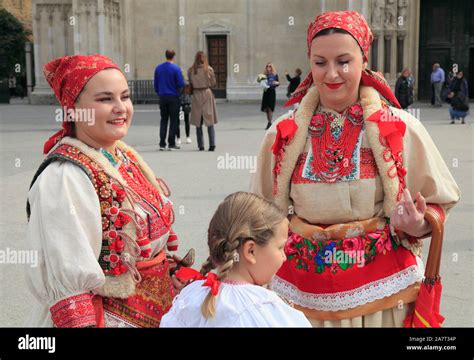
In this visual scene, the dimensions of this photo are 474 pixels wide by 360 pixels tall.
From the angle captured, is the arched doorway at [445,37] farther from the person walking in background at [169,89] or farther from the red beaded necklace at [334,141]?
the red beaded necklace at [334,141]

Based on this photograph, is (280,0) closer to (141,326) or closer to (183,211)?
(183,211)

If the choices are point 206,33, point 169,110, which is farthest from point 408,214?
point 206,33

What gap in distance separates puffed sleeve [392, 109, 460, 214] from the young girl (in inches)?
35.8

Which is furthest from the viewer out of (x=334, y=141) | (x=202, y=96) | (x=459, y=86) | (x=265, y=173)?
(x=459, y=86)

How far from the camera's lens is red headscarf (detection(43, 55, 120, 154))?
2.66 meters

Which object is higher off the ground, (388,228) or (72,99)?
(72,99)

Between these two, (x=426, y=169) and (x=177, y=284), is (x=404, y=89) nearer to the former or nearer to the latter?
(x=426, y=169)

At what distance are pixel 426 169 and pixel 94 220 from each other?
4.70 ft

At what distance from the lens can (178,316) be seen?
2.24m

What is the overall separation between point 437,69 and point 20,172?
19.5 m

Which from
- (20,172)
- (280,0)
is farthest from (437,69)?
(20,172)

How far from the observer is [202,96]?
44.1ft

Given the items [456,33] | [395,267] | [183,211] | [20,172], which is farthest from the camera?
[456,33]
